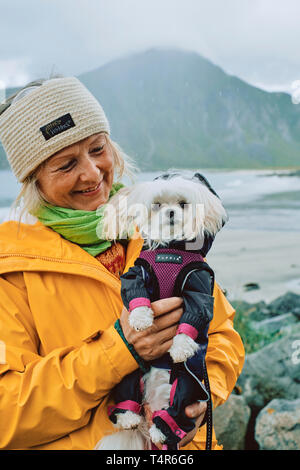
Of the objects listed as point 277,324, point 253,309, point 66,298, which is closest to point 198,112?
point 253,309

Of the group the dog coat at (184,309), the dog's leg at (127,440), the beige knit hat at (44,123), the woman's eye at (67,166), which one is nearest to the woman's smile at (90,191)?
the woman's eye at (67,166)

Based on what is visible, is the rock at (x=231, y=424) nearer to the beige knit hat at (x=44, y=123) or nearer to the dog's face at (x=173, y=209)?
the dog's face at (x=173, y=209)

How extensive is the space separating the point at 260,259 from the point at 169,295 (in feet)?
13.0

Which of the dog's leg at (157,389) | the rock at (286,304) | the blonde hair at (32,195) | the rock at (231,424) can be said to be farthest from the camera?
the rock at (286,304)

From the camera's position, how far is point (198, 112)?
4859mm

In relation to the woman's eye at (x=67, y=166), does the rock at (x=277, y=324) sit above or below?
below

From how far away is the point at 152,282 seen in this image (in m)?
1.64

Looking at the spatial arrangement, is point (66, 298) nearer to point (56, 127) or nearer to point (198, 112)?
point (56, 127)

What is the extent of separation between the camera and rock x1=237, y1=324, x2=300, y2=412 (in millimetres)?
3918

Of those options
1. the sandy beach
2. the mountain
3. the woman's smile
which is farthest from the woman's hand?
the sandy beach

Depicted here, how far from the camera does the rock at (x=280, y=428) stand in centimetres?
331

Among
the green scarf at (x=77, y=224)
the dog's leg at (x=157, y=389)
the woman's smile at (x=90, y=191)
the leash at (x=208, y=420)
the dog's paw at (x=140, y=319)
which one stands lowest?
the leash at (x=208, y=420)
